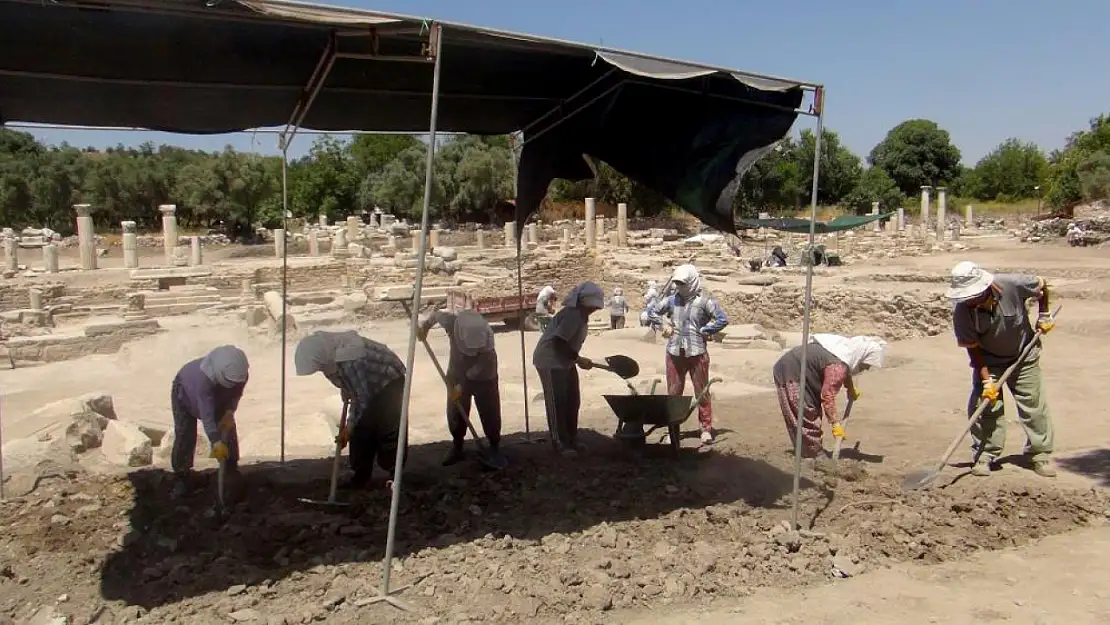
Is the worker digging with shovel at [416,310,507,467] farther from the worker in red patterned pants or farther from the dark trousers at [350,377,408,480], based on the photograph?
the worker in red patterned pants

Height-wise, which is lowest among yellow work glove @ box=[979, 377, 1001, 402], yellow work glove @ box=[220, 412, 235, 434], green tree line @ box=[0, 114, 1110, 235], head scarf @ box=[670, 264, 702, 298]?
yellow work glove @ box=[220, 412, 235, 434]

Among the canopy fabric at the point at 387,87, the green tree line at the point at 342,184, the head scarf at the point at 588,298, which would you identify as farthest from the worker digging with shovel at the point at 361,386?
the green tree line at the point at 342,184

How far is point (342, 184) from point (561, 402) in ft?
160

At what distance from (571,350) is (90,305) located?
19472mm

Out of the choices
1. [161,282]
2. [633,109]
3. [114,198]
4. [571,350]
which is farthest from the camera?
[114,198]

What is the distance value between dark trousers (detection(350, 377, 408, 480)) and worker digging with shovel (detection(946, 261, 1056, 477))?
3.92 m

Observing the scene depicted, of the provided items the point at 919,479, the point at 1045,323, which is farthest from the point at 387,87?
the point at 1045,323

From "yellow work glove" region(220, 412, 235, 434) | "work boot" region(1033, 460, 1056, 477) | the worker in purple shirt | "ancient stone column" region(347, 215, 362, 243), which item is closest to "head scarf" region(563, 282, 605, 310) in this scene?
the worker in purple shirt

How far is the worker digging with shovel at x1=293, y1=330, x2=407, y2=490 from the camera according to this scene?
5227 mm

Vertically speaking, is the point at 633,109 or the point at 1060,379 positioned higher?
the point at 633,109

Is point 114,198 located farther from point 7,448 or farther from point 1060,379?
point 1060,379

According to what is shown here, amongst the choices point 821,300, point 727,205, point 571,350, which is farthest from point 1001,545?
point 821,300

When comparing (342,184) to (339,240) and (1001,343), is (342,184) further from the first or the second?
(1001,343)

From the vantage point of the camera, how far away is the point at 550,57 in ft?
16.8
